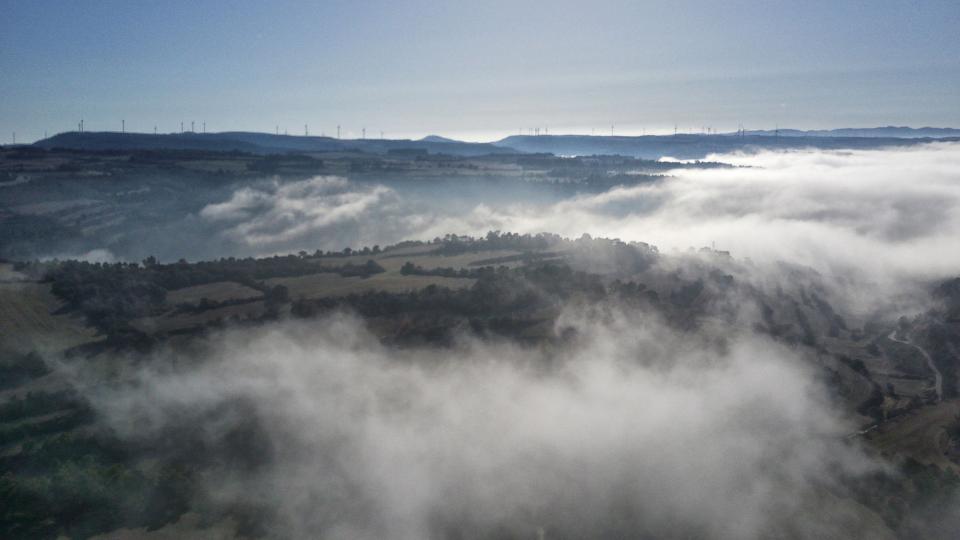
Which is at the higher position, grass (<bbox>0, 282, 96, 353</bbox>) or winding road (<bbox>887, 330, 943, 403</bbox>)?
grass (<bbox>0, 282, 96, 353</bbox>)

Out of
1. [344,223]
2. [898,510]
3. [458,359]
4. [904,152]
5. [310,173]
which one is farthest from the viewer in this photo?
[904,152]

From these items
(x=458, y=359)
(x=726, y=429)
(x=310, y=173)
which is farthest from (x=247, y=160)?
(x=726, y=429)

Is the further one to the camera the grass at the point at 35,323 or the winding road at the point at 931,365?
the winding road at the point at 931,365

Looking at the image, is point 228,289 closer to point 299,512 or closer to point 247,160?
point 299,512

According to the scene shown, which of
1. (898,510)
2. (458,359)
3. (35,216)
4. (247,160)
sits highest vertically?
(247,160)

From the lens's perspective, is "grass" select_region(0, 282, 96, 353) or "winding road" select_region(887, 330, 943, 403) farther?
"winding road" select_region(887, 330, 943, 403)

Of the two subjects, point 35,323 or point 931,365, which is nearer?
point 35,323

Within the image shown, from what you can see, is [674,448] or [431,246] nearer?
[674,448]

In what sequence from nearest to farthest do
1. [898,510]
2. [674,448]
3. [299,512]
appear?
[299,512] < [898,510] < [674,448]

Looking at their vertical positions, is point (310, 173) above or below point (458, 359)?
above

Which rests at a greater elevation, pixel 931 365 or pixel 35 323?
pixel 35 323

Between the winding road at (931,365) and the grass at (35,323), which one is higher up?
the grass at (35,323)
